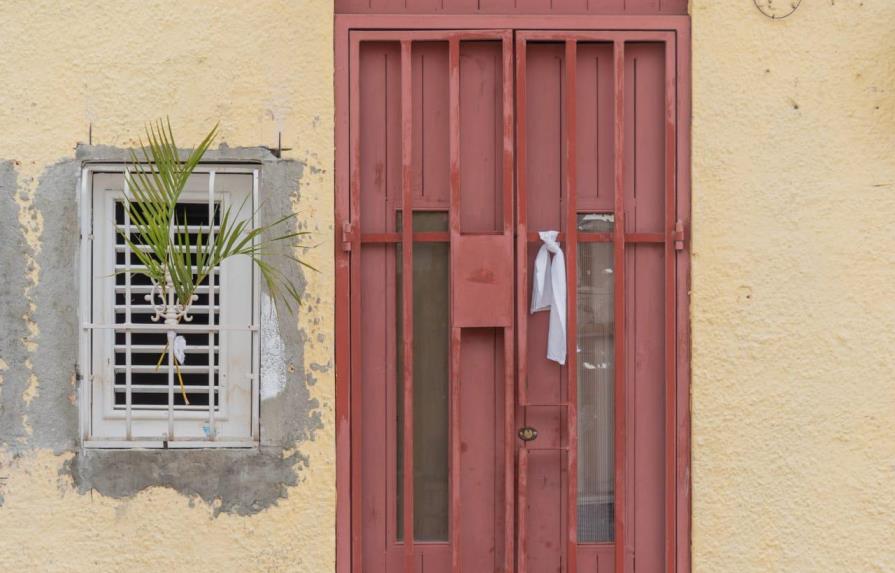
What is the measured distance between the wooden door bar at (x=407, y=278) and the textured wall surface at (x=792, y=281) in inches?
43.7

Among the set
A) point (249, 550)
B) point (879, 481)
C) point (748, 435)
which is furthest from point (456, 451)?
point (879, 481)

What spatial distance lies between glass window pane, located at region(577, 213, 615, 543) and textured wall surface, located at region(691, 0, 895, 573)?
1.08ft

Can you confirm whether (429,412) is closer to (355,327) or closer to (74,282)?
(355,327)

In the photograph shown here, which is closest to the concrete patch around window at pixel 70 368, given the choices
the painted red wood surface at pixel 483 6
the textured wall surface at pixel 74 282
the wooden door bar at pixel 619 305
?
the textured wall surface at pixel 74 282

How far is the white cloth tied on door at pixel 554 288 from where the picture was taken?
307 centimetres

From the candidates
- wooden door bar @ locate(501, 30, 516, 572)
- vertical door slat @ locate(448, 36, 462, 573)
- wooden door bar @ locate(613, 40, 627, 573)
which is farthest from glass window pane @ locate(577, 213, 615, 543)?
vertical door slat @ locate(448, 36, 462, 573)

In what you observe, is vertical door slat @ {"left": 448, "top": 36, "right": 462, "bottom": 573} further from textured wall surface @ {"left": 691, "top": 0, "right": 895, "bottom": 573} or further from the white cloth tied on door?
textured wall surface @ {"left": 691, "top": 0, "right": 895, "bottom": 573}

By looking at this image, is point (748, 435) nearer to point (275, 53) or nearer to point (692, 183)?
point (692, 183)

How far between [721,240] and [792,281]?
1.04 ft

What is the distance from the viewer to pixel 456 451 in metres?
3.03

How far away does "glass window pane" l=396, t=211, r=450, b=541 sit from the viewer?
3.13 meters

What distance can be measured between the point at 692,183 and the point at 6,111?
2.68m

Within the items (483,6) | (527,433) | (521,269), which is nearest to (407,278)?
(521,269)

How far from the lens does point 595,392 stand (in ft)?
10.3
